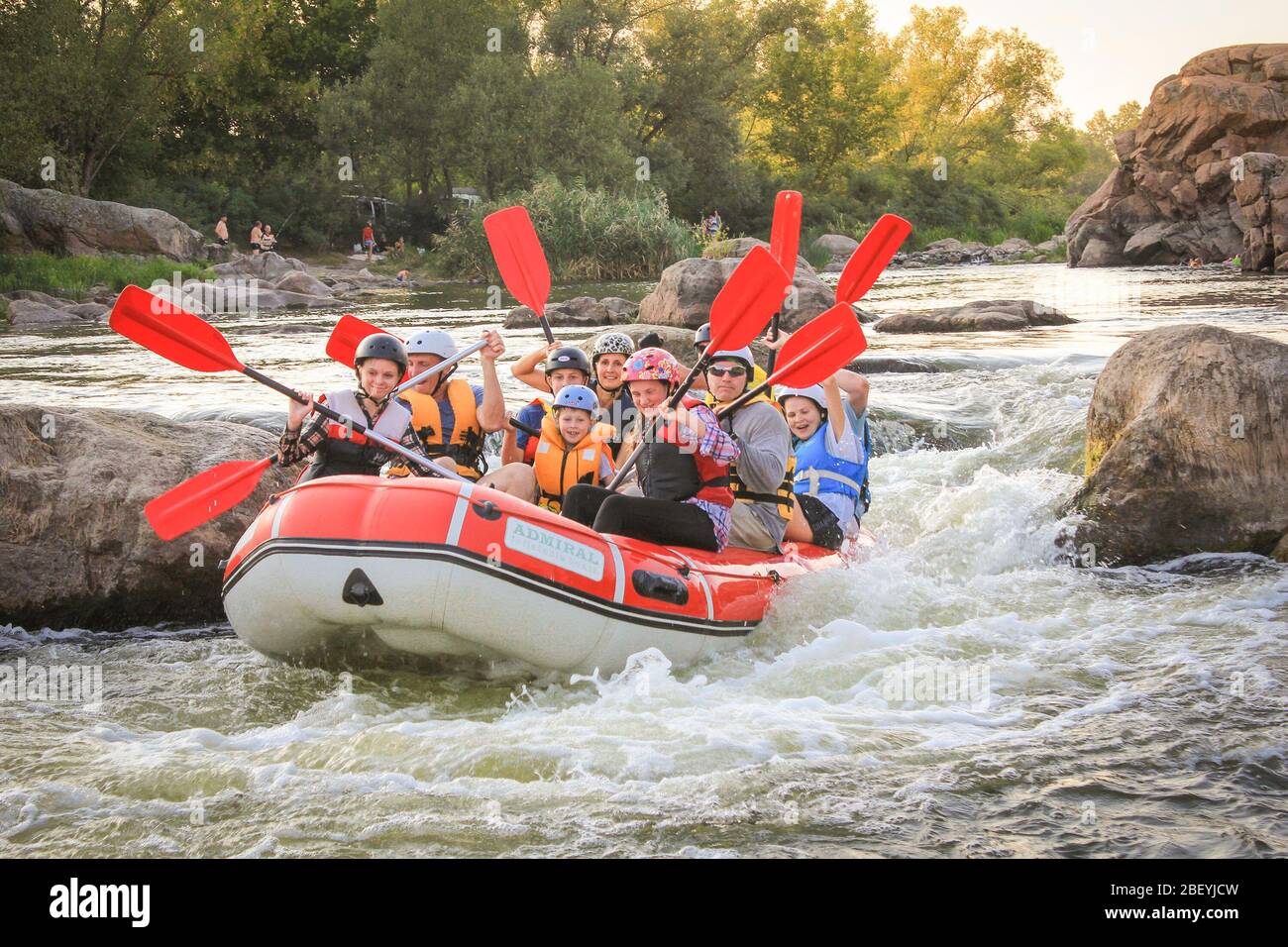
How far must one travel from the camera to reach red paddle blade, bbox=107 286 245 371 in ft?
17.0

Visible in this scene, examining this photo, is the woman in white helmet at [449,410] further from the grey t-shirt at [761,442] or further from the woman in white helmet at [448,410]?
the grey t-shirt at [761,442]

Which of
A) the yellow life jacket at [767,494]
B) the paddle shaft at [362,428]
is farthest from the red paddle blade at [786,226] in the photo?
the paddle shaft at [362,428]

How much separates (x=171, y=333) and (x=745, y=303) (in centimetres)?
244

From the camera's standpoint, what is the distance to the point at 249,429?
22.6 ft

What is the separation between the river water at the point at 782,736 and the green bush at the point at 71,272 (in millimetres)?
15875

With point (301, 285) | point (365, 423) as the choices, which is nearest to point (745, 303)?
point (365, 423)

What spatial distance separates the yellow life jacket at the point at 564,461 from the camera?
225 inches

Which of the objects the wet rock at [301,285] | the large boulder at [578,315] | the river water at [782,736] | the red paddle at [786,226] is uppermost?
the wet rock at [301,285]

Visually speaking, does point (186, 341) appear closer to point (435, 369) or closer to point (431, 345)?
point (435, 369)

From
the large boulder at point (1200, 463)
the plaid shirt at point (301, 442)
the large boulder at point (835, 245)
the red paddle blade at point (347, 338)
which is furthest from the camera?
the large boulder at point (835, 245)

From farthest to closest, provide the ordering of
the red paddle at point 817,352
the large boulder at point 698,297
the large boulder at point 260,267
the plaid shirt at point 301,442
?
the large boulder at point 260,267, the large boulder at point 698,297, the red paddle at point 817,352, the plaid shirt at point 301,442

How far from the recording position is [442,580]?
450cm

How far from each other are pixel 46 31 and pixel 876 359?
765 inches
